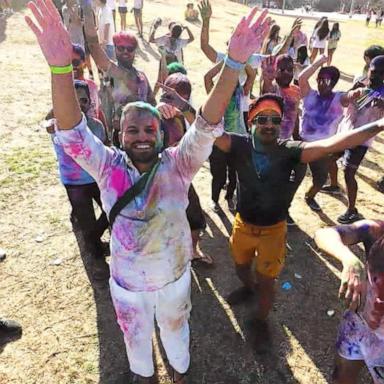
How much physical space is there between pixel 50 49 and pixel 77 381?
2640 millimetres

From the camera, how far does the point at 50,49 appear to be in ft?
6.50

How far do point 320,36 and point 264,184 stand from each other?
9.33 m

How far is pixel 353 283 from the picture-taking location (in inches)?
82.7

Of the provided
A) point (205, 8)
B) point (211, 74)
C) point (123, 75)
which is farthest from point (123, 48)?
point (211, 74)

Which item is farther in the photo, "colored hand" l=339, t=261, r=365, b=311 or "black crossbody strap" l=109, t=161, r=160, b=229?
"black crossbody strap" l=109, t=161, r=160, b=229

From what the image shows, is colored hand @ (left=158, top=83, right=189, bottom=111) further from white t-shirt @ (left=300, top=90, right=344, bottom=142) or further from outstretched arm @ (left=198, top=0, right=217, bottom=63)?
white t-shirt @ (left=300, top=90, right=344, bottom=142)

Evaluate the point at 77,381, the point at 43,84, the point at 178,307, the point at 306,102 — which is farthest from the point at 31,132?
the point at 178,307

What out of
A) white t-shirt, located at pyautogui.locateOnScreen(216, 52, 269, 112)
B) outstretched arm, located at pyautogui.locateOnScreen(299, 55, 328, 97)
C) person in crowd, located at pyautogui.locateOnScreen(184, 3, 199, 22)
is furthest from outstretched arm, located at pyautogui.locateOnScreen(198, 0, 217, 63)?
person in crowd, located at pyautogui.locateOnScreen(184, 3, 199, 22)

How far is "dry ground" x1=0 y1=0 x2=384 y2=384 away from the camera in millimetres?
3521

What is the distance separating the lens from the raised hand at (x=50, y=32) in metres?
1.95

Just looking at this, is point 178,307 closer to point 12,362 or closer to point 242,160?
point 242,160

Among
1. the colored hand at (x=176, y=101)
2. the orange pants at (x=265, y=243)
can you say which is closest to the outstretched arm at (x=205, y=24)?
the colored hand at (x=176, y=101)

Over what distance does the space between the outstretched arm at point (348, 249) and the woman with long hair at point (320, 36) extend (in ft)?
32.4

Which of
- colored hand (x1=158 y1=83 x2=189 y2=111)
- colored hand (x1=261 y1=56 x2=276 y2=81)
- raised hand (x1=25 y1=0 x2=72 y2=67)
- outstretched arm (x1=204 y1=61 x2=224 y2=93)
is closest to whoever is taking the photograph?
raised hand (x1=25 y1=0 x2=72 y2=67)
